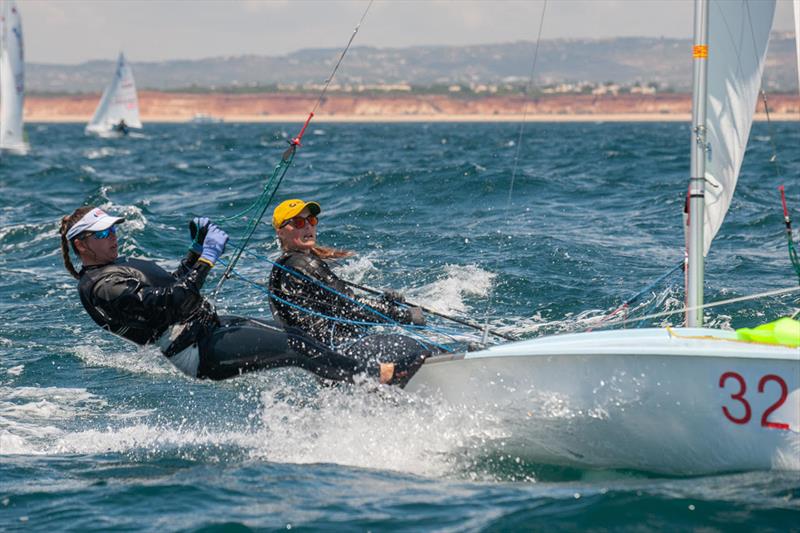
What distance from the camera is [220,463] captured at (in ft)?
16.9

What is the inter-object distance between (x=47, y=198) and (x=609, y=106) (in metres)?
119

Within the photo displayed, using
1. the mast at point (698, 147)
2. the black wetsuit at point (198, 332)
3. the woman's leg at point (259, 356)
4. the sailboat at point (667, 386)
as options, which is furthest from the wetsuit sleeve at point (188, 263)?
the mast at point (698, 147)

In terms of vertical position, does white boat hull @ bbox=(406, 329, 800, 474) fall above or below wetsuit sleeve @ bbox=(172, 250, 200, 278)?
below

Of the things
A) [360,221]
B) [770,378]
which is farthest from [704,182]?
[360,221]

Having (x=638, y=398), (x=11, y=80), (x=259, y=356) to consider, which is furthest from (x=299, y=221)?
(x=11, y=80)

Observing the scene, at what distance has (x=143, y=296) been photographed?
196 inches

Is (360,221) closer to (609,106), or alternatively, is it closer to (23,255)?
(23,255)

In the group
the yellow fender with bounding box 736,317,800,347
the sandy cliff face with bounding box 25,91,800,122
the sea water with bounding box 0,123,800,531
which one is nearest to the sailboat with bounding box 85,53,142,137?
the sea water with bounding box 0,123,800,531

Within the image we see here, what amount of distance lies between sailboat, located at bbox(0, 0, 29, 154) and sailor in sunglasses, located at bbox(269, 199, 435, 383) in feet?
94.6

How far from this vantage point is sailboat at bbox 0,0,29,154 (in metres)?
31.6

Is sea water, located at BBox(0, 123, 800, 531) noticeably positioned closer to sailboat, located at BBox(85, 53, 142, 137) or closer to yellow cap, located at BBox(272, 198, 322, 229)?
yellow cap, located at BBox(272, 198, 322, 229)

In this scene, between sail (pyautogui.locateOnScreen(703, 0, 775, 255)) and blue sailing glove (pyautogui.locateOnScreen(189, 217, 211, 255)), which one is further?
sail (pyautogui.locateOnScreen(703, 0, 775, 255))

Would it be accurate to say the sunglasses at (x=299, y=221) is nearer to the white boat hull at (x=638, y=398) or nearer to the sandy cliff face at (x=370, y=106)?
the white boat hull at (x=638, y=398)

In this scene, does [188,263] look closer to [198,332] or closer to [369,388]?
[198,332]
